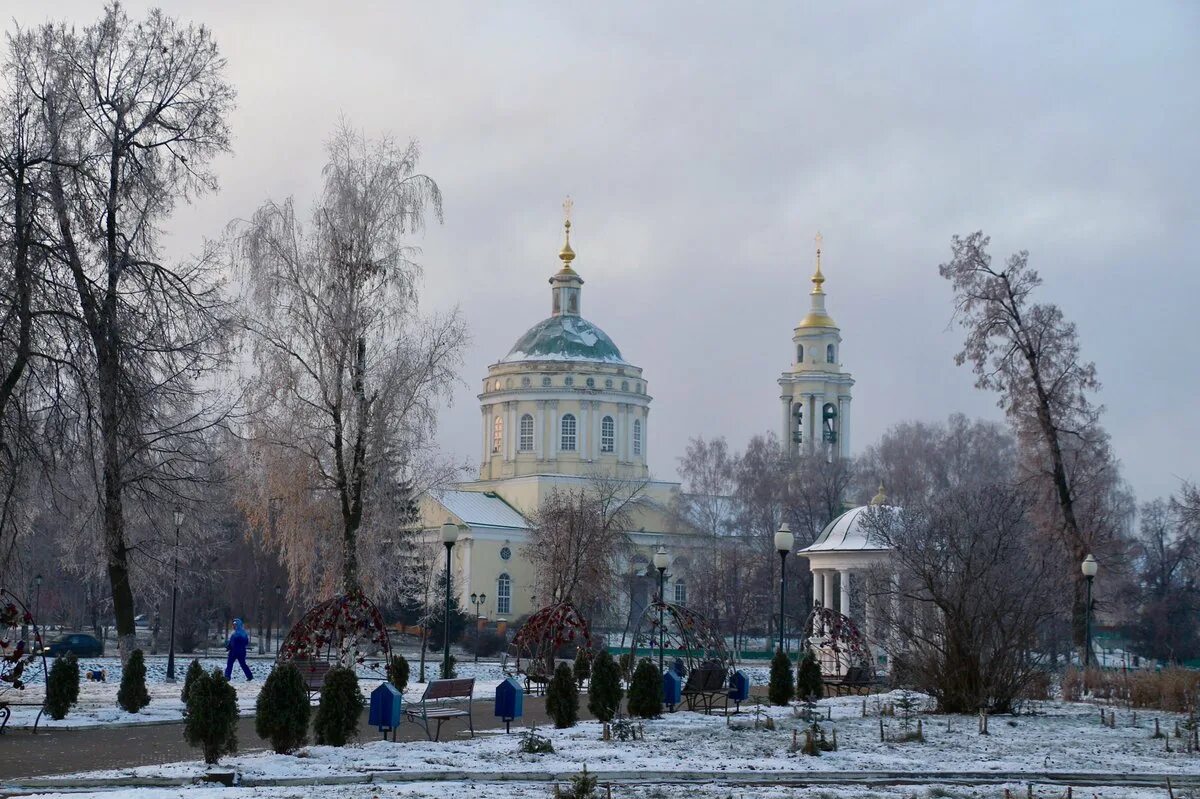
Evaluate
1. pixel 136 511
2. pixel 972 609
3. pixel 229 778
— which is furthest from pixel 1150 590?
pixel 229 778

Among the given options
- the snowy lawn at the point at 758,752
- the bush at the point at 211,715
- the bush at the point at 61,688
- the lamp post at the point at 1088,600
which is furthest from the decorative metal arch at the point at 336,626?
the lamp post at the point at 1088,600

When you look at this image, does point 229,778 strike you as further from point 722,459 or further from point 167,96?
point 722,459

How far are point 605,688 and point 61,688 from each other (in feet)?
21.6

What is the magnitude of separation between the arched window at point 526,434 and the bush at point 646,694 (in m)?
63.1

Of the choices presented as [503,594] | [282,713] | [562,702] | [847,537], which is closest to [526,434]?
[503,594]

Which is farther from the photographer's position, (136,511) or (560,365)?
(560,365)

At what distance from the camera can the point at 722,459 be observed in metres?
74.4

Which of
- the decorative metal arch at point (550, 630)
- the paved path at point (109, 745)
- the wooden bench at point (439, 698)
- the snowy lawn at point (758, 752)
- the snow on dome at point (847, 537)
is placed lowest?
the paved path at point (109, 745)

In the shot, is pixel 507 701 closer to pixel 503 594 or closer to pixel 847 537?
pixel 847 537

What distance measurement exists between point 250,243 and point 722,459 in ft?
157

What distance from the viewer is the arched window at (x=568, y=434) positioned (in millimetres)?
81750

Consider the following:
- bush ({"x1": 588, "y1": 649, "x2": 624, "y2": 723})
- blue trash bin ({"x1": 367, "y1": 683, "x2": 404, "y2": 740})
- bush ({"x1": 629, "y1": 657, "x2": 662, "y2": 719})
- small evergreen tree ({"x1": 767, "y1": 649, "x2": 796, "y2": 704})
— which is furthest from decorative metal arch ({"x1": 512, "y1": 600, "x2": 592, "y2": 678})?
blue trash bin ({"x1": 367, "y1": 683, "x2": 404, "y2": 740})

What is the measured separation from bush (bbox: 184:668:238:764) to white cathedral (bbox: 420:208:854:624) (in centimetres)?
6134

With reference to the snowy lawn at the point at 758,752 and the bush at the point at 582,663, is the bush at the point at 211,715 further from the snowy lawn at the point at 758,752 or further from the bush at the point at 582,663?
the bush at the point at 582,663
